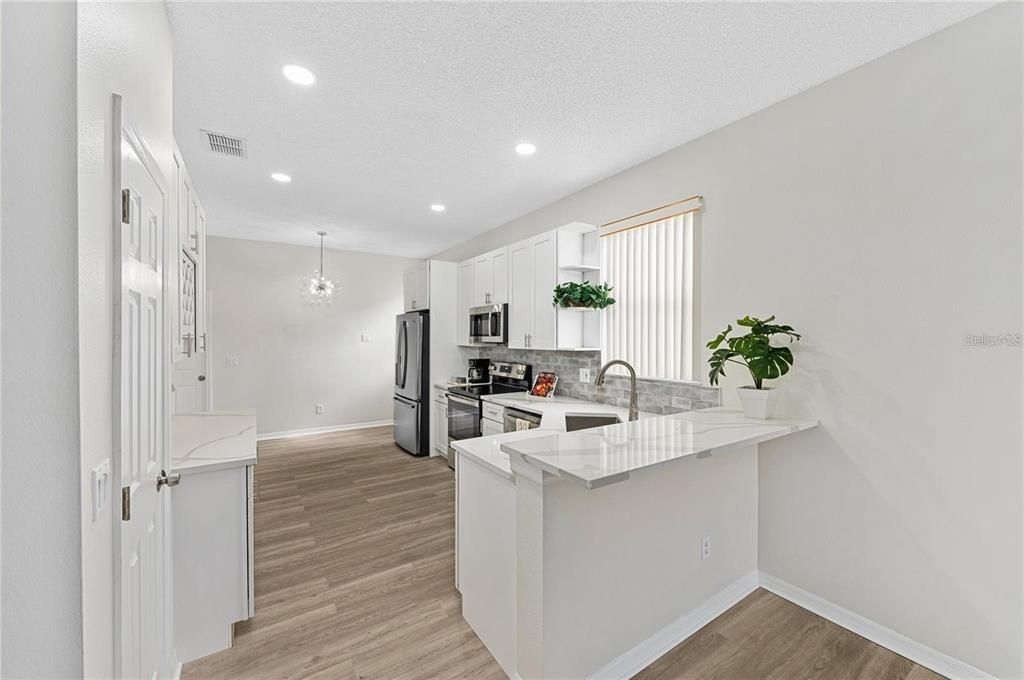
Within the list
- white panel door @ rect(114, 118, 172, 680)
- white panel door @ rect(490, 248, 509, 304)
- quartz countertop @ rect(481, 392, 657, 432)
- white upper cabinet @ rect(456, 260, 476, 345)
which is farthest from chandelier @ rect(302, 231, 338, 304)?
white panel door @ rect(114, 118, 172, 680)

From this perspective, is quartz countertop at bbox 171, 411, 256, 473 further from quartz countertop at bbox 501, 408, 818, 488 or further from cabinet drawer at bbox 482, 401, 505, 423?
cabinet drawer at bbox 482, 401, 505, 423

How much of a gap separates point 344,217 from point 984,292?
188 inches

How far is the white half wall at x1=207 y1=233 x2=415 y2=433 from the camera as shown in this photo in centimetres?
555

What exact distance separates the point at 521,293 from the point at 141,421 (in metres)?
3.10

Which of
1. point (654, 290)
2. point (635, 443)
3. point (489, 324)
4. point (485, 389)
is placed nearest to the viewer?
point (635, 443)

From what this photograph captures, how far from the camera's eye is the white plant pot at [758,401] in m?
2.17

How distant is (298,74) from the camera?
2098 millimetres

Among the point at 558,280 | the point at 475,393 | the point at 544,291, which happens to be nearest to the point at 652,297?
the point at 558,280

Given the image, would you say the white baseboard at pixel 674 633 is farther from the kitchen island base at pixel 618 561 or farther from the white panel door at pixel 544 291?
the white panel door at pixel 544 291

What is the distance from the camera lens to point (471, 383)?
4.90 metres

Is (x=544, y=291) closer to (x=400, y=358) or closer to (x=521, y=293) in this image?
(x=521, y=293)

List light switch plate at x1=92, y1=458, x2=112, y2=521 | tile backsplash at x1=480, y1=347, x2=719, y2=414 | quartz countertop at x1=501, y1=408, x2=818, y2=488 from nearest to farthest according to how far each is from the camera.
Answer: light switch plate at x1=92, y1=458, x2=112, y2=521 → quartz countertop at x1=501, y1=408, x2=818, y2=488 → tile backsplash at x1=480, y1=347, x2=719, y2=414

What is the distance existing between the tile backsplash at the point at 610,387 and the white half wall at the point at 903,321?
0.57m

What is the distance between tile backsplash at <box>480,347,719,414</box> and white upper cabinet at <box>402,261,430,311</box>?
108 cm
